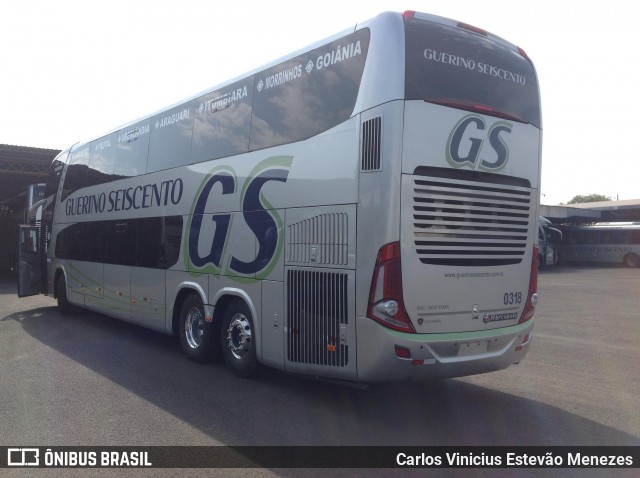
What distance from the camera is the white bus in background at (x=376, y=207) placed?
19.0 ft

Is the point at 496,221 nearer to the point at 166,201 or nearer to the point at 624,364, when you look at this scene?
the point at 624,364

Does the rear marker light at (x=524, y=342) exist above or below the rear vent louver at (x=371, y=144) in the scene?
below

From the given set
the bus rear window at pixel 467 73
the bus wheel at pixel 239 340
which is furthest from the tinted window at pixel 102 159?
the bus rear window at pixel 467 73

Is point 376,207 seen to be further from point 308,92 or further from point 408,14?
point 408,14

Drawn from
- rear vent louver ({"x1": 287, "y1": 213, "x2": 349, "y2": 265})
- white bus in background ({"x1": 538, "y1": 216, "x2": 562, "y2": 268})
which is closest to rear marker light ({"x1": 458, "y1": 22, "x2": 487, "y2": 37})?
rear vent louver ({"x1": 287, "y1": 213, "x2": 349, "y2": 265})

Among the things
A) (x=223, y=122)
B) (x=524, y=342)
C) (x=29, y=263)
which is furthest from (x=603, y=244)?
(x=223, y=122)

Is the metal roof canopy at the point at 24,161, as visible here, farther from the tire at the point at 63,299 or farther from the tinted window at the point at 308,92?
the tinted window at the point at 308,92

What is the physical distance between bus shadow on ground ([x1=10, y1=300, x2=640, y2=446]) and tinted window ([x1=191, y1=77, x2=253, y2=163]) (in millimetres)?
3110

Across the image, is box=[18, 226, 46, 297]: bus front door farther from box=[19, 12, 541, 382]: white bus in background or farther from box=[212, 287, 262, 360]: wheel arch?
box=[212, 287, 262, 360]: wheel arch

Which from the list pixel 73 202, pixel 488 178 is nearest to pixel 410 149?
pixel 488 178

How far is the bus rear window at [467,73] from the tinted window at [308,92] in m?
0.58

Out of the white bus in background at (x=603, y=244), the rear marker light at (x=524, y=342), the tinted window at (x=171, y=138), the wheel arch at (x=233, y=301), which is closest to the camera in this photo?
the rear marker light at (x=524, y=342)

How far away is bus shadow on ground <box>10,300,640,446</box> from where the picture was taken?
556 cm

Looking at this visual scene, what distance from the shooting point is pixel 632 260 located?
130ft
